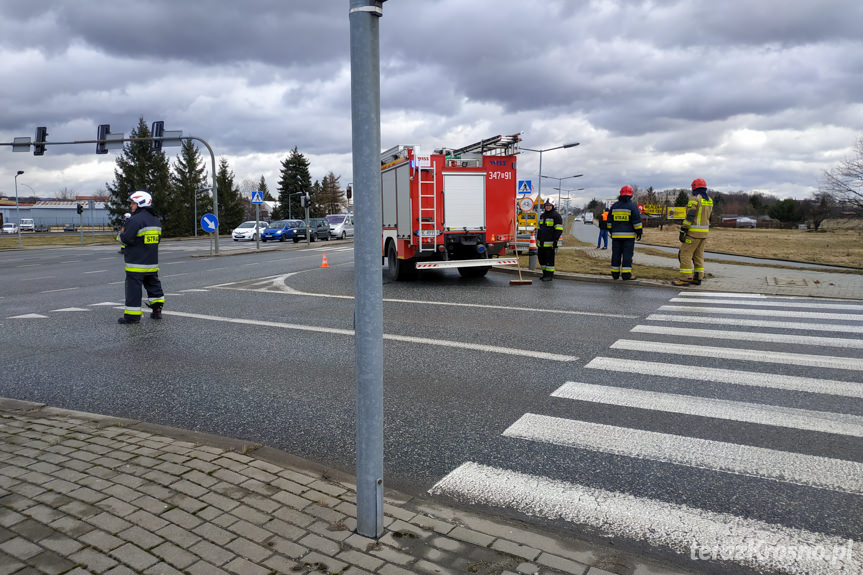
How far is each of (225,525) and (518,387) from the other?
3.41 metres

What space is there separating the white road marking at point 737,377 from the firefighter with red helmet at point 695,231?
769cm

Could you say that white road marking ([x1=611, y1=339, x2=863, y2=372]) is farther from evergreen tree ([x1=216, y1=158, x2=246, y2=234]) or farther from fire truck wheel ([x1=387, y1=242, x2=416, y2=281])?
evergreen tree ([x1=216, y1=158, x2=246, y2=234])

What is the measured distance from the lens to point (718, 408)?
206 inches

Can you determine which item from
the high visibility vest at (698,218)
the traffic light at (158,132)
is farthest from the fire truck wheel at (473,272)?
the traffic light at (158,132)

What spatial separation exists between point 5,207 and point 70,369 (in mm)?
131413

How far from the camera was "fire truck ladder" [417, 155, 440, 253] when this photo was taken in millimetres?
14023

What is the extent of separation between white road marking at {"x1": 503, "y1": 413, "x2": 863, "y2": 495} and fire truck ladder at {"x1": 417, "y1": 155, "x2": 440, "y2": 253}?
9449mm

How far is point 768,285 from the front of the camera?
1400 cm

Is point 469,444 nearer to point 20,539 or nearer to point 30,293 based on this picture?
point 20,539

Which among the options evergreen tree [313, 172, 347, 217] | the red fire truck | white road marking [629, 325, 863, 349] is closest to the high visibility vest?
the red fire truck

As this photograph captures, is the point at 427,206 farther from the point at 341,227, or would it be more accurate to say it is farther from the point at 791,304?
the point at 341,227

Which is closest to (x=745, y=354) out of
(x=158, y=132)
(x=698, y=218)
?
(x=698, y=218)

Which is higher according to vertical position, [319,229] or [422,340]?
[319,229]

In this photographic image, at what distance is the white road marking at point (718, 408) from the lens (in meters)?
4.84
